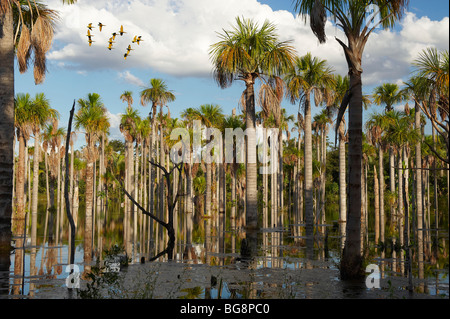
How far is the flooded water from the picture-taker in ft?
35.2

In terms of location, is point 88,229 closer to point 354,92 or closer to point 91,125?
point 91,125

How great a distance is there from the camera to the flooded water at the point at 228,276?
10.7m

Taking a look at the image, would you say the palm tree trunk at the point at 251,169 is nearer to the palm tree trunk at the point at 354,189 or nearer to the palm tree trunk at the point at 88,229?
the palm tree trunk at the point at 88,229

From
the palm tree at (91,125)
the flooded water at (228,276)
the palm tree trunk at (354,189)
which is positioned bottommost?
the flooded water at (228,276)

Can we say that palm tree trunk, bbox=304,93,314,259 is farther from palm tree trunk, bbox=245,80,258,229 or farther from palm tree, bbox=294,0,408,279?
palm tree, bbox=294,0,408,279

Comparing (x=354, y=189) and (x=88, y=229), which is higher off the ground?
(x=354, y=189)

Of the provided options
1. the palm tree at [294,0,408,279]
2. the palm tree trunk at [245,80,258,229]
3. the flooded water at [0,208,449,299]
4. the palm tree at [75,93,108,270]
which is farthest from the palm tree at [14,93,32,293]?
the palm tree at [294,0,408,279]

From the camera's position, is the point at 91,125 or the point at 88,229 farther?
the point at 91,125

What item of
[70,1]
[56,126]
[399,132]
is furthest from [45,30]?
[56,126]

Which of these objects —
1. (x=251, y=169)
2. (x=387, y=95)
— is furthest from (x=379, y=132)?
(x=251, y=169)

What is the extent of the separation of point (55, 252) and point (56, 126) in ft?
129

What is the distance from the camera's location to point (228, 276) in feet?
44.0

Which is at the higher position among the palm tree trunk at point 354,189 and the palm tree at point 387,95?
the palm tree at point 387,95

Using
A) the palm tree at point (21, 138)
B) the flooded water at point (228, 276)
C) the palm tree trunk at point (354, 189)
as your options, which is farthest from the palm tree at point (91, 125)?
the palm tree trunk at point (354, 189)
